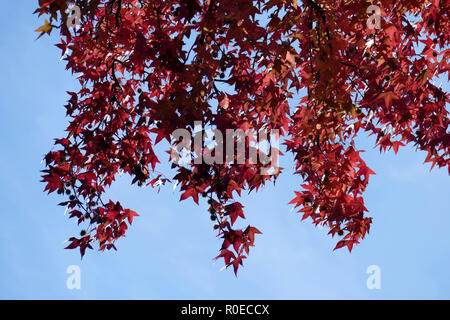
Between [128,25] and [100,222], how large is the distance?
6.20 feet

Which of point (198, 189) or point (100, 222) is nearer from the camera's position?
point (198, 189)

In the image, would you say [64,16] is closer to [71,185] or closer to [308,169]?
[71,185]

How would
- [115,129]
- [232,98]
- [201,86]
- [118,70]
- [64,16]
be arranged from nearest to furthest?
1. [64,16]
2. [201,86]
3. [232,98]
4. [115,129]
5. [118,70]

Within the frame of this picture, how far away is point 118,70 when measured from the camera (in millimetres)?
4984

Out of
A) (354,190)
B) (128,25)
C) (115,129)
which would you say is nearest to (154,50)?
(128,25)

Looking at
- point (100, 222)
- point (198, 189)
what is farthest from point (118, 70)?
point (198, 189)

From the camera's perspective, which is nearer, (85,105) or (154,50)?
(154,50)

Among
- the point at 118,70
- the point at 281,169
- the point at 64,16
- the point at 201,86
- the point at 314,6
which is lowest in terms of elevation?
the point at 281,169

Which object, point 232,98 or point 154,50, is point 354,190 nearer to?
point 232,98

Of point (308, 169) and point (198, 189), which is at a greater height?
point (308, 169)

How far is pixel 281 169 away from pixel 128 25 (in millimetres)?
2062

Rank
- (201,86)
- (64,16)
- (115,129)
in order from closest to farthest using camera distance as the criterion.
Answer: (64,16), (201,86), (115,129)

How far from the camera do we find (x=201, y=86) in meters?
3.44

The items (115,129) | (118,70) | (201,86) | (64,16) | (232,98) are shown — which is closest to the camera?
(64,16)
